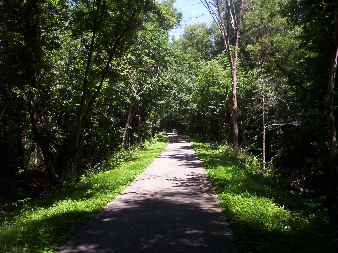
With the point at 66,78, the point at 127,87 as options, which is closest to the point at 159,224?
the point at 66,78

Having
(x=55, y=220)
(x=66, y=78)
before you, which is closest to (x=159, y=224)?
(x=55, y=220)

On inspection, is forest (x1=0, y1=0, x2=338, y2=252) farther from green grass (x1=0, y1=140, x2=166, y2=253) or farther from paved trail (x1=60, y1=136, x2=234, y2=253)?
green grass (x1=0, y1=140, x2=166, y2=253)

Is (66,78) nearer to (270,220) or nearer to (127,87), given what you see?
(127,87)

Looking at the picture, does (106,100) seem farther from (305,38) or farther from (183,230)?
(183,230)

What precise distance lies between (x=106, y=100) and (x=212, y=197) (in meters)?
14.6

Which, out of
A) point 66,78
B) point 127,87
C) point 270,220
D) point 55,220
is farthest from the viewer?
point 127,87

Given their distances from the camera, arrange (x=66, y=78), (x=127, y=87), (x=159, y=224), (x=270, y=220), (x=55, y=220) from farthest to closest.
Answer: (x=127, y=87), (x=66, y=78), (x=55, y=220), (x=270, y=220), (x=159, y=224)

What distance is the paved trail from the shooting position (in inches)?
329

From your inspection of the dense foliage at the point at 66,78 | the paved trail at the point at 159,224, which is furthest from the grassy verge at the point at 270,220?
the dense foliage at the point at 66,78

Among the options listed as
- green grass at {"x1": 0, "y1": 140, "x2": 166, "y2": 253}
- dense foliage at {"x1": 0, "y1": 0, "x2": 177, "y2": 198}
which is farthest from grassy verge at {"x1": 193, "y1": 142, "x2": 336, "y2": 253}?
dense foliage at {"x1": 0, "y1": 0, "x2": 177, "y2": 198}

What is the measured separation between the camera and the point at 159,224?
9.96 metres

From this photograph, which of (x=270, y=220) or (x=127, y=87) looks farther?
(x=127, y=87)

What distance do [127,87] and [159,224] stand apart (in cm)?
2061

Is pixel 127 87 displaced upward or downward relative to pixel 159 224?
upward
